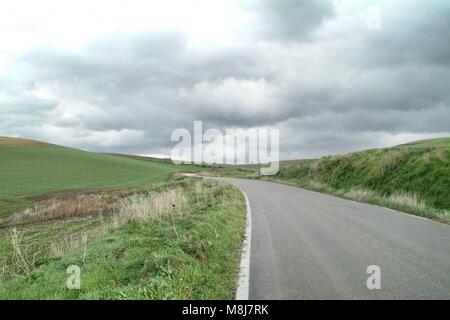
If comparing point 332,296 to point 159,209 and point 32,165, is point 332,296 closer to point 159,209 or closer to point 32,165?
point 159,209

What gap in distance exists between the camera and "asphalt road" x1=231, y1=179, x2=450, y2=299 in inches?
255

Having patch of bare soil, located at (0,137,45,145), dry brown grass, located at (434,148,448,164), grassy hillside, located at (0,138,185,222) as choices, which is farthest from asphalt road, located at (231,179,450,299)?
patch of bare soil, located at (0,137,45,145)

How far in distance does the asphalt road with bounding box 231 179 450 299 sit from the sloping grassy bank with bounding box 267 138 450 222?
407 cm

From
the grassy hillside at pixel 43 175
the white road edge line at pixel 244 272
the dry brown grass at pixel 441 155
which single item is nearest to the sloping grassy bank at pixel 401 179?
the dry brown grass at pixel 441 155

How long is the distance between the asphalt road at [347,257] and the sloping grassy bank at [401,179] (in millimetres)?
4070

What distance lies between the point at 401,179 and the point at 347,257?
59.8 feet

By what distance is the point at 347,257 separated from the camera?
28.5 ft

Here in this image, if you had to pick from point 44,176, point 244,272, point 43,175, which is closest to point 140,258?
point 244,272

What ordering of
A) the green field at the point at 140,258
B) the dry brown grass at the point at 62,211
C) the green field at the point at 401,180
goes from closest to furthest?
the green field at the point at 140,258 < the green field at the point at 401,180 < the dry brown grass at the point at 62,211

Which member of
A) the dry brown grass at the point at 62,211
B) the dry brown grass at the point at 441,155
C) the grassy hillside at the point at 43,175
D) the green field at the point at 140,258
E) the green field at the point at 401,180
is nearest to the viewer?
the green field at the point at 140,258

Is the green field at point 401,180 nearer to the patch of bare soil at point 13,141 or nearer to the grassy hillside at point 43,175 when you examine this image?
the grassy hillside at point 43,175

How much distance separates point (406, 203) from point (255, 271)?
42.8ft

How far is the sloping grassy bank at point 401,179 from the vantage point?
760 inches
